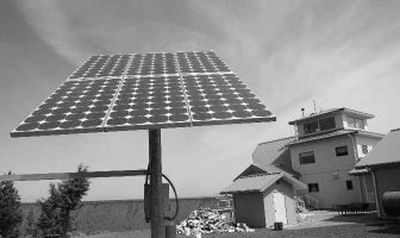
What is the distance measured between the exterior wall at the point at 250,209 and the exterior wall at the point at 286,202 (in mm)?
452

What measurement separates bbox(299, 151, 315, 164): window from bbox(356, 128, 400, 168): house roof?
1577cm

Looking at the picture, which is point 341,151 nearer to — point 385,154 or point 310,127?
point 310,127

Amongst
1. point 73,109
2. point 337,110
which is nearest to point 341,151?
point 337,110

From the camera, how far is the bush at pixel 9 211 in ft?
119

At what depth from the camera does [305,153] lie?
47.8 m

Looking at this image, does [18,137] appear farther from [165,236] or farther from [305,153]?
[305,153]

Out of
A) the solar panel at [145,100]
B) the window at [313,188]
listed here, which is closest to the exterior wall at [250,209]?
the window at [313,188]

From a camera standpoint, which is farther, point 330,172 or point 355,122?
point 355,122

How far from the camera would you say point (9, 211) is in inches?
1442

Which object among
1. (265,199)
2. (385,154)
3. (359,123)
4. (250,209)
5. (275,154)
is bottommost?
(250,209)

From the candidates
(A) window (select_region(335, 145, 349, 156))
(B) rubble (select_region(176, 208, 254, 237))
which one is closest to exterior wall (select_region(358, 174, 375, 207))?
(A) window (select_region(335, 145, 349, 156))

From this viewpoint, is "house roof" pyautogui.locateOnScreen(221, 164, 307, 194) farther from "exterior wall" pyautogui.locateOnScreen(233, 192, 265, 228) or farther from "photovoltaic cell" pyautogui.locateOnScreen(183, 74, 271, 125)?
"photovoltaic cell" pyautogui.locateOnScreen(183, 74, 271, 125)

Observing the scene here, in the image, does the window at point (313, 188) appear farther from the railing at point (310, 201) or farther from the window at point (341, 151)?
the window at point (341, 151)

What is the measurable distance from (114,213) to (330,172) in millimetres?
31907
